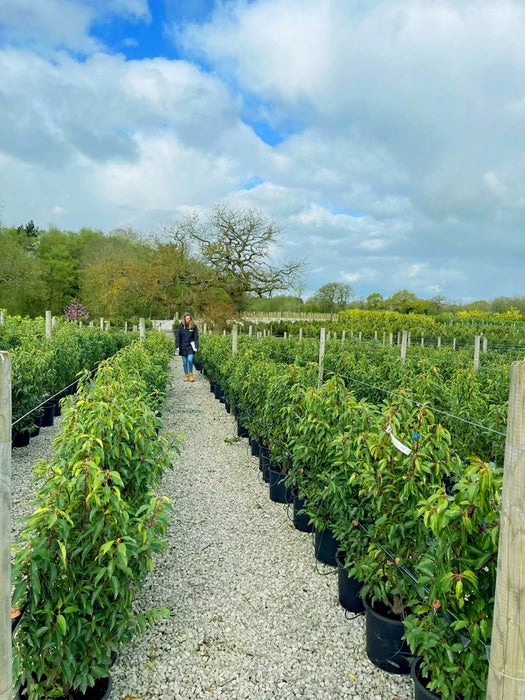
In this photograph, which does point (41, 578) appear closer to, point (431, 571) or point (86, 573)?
point (86, 573)

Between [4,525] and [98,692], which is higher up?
[4,525]

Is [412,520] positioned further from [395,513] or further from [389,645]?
[389,645]

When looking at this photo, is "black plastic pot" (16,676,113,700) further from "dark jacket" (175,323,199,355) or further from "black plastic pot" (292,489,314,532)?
"dark jacket" (175,323,199,355)

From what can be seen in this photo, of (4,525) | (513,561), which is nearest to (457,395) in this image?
(513,561)

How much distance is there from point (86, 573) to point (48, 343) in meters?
7.01

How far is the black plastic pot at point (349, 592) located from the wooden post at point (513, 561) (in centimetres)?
175

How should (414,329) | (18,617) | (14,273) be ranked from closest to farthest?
(18,617)
(14,273)
(414,329)

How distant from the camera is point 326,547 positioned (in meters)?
3.77

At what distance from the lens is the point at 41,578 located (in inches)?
81.4

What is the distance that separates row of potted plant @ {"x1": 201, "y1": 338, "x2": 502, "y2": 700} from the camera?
1749 millimetres

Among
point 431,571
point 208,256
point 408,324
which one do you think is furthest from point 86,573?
point 408,324

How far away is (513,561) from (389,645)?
1.56 metres

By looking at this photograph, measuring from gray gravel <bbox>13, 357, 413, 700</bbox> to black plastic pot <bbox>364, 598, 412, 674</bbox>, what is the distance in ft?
0.16

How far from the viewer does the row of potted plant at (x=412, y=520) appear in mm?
1749
